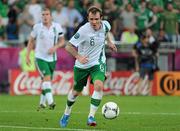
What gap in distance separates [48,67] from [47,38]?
0.86m

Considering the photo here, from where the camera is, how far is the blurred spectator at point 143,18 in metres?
27.7

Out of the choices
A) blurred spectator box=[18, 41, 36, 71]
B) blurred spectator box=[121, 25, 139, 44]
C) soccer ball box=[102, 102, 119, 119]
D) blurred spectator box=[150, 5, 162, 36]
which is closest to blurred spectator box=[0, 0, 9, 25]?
blurred spectator box=[18, 41, 36, 71]

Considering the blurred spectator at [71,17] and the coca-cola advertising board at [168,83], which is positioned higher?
the blurred spectator at [71,17]

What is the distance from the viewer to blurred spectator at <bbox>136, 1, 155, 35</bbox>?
27.7 metres

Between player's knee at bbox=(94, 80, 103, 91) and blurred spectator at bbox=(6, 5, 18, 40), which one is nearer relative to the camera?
player's knee at bbox=(94, 80, 103, 91)

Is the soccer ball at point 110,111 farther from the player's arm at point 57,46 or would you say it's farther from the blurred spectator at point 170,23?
the blurred spectator at point 170,23

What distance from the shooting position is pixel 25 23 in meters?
27.4

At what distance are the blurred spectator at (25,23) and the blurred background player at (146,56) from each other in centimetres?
440

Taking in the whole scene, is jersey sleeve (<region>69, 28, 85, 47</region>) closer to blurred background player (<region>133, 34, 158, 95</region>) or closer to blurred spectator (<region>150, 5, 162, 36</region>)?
blurred background player (<region>133, 34, 158, 95</region>)

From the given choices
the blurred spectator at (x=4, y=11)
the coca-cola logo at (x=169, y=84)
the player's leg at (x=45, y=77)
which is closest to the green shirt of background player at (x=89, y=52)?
the player's leg at (x=45, y=77)

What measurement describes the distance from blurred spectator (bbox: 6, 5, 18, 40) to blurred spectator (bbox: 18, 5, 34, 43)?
0.22 metres

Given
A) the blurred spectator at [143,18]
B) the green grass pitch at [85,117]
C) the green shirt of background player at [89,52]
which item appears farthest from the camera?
the blurred spectator at [143,18]

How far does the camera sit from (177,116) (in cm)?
1623

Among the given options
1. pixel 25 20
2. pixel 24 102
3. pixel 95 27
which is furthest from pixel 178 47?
pixel 95 27
